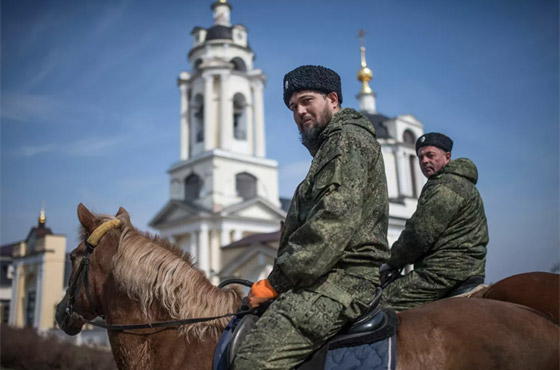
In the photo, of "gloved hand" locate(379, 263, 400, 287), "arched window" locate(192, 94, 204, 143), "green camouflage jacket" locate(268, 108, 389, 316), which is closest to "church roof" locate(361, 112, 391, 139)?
"arched window" locate(192, 94, 204, 143)

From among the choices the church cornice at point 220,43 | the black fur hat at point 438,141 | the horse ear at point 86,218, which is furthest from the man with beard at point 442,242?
the church cornice at point 220,43

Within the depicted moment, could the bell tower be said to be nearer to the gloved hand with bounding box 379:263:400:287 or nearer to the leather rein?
the gloved hand with bounding box 379:263:400:287

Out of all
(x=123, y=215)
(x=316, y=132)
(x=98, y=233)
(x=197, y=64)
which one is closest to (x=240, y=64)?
(x=197, y=64)

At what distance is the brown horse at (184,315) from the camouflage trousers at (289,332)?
0.41 m

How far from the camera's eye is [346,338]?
8.89ft

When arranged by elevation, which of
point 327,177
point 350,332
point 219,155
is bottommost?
point 350,332

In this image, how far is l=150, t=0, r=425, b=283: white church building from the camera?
144ft

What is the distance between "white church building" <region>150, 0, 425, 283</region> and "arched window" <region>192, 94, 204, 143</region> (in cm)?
1

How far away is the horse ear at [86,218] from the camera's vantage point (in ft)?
10.7

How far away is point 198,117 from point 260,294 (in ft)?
163

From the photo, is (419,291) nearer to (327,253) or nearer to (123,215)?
(327,253)

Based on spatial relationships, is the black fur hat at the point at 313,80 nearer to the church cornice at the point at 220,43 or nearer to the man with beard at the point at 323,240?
the man with beard at the point at 323,240

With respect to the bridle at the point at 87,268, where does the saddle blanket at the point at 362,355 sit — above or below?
below

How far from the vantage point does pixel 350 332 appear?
274 centimetres
